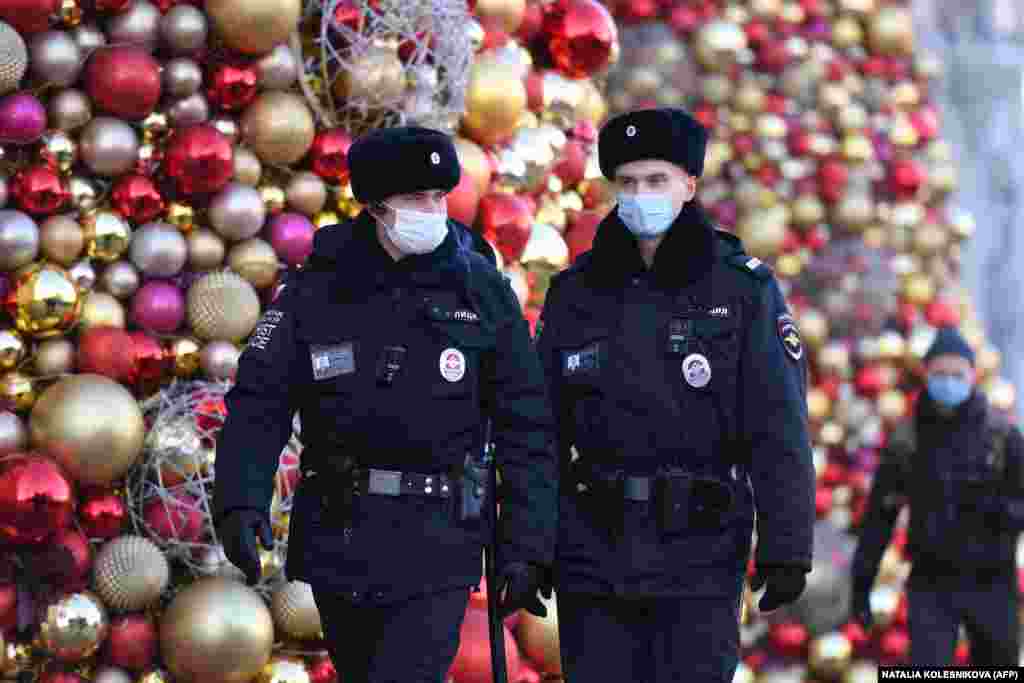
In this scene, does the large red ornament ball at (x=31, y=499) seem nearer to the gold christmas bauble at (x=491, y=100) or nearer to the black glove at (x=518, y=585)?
the black glove at (x=518, y=585)

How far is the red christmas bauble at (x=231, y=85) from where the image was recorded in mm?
6383

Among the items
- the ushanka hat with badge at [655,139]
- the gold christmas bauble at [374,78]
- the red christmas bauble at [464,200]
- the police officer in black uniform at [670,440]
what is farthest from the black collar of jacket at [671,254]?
the gold christmas bauble at [374,78]

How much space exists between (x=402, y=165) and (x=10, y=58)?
1.68m

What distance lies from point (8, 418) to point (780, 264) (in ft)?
16.4

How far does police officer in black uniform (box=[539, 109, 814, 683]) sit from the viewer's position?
15.8ft

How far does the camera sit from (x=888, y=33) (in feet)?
33.8

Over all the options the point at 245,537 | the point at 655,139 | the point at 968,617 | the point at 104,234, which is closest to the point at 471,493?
the point at 245,537

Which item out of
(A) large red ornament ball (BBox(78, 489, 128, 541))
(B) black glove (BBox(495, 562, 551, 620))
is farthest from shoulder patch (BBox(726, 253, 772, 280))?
(A) large red ornament ball (BBox(78, 489, 128, 541))

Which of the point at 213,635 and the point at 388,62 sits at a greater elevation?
the point at 388,62

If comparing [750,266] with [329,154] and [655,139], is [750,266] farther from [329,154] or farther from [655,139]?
[329,154]

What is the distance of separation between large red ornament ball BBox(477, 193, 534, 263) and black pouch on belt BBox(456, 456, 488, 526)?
215 centimetres

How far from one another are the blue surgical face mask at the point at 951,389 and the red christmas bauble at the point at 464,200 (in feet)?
7.39

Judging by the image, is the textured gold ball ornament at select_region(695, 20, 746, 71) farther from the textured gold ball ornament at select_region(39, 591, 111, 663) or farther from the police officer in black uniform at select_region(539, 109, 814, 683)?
the textured gold ball ornament at select_region(39, 591, 111, 663)

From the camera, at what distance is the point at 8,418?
5859mm
